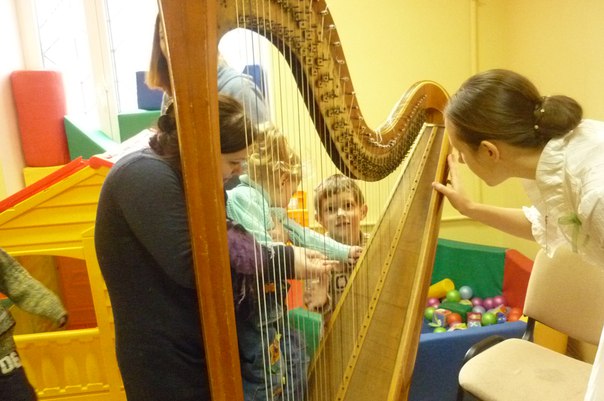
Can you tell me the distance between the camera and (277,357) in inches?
34.7

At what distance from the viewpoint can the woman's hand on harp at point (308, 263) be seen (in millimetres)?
892

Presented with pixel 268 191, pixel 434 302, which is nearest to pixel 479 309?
pixel 434 302

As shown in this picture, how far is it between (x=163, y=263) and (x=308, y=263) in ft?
0.92

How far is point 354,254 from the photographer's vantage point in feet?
4.47

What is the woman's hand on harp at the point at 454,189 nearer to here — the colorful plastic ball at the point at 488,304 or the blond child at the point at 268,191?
the blond child at the point at 268,191

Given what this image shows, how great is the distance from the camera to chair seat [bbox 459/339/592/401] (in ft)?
5.17

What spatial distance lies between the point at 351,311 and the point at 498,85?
26.7 inches

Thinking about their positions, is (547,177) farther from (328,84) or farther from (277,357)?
(277,357)

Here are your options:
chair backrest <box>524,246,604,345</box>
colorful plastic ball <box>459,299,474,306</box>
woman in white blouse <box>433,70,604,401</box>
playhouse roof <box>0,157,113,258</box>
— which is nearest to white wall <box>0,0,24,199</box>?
playhouse roof <box>0,157,113,258</box>

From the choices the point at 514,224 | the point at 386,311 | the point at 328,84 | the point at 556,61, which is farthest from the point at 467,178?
the point at 328,84

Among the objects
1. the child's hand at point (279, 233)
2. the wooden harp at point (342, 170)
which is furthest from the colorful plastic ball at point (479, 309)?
the child's hand at point (279, 233)

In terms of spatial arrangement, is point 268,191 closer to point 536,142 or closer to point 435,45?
A: point 536,142

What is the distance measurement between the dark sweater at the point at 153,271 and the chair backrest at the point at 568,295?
138cm

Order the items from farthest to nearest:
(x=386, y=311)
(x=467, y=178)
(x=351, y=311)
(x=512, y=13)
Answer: (x=467, y=178)
(x=512, y=13)
(x=386, y=311)
(x=351, y=311)
